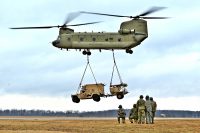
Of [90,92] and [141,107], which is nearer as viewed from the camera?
[141,107]

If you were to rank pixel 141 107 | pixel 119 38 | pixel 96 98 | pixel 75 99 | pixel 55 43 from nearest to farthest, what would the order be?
1. pixel 141 107
2. pixel 119 38
3. pixel 96 98
4. pixel 55 43
5. pixel 75 99

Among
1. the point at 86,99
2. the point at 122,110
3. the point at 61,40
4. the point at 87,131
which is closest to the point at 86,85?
the point at 86,99

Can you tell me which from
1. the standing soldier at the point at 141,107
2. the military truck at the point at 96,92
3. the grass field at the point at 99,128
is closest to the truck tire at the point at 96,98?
the military truck at the point at 96,92

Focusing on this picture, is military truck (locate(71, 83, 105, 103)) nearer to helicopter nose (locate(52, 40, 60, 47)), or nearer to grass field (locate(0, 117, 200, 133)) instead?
helicopter nose (locate(52, 40, 60, 47))

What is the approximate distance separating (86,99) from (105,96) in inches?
98.3

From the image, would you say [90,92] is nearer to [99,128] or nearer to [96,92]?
[96,92]

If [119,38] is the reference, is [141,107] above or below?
below

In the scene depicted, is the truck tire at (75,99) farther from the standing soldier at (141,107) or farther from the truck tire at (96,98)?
the standing soldier at (141,107)

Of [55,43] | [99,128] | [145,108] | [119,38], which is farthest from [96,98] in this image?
[99,128]

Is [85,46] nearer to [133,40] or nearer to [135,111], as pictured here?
[133,40]

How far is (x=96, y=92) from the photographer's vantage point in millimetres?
45875

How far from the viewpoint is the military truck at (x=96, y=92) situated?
4444 centimetres

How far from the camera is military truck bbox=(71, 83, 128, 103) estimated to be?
44.4m

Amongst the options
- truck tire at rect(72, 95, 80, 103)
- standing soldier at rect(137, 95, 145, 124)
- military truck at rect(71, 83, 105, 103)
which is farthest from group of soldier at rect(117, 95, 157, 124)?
truck tire at rect(72, 95, 80, 103)
